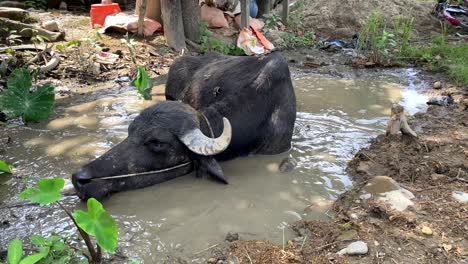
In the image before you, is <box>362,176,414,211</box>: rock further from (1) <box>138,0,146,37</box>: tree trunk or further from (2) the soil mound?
(2) the soil mound

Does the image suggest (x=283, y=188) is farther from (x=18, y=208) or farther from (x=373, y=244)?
(x=18, y=208)

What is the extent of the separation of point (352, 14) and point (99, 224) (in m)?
10.1

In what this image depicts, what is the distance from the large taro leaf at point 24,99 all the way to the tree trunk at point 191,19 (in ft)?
13.0

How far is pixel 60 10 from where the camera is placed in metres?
11.4

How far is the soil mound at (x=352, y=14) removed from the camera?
34.8ft

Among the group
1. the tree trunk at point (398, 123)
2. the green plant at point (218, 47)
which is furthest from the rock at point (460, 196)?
the green plant at point (218, 47)

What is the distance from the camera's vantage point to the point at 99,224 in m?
2.19

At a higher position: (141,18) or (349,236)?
(141,18)

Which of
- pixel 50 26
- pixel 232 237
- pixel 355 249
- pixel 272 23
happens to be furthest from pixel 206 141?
pixel 272 23

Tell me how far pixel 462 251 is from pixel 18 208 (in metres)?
3.11

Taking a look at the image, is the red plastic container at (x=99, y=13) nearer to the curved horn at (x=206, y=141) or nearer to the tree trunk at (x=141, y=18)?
the tree trunk at (x=141, y=18)

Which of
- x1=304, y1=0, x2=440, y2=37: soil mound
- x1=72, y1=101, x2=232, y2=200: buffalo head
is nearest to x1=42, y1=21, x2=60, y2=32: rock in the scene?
x1=72, y1=101, x2=232, y2=200: buffalo head

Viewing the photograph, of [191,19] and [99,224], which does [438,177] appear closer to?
[99,224]

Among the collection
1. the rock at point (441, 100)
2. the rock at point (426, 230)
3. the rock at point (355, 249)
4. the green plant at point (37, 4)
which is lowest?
the rock at point (355, 249)
